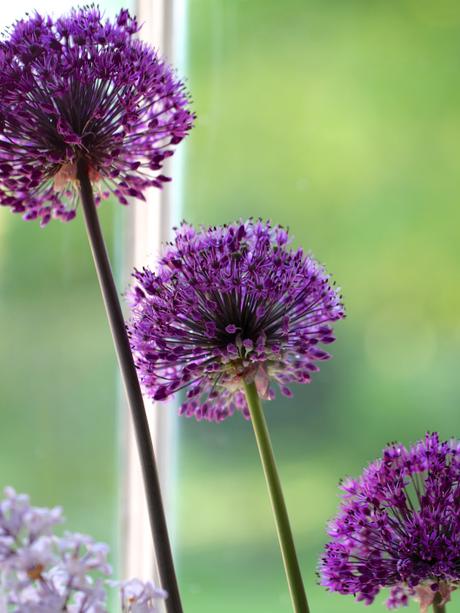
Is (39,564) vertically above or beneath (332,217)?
beneath

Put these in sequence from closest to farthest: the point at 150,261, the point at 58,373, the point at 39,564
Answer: the point at 39,564
the point at 58,373
the point at 150,261

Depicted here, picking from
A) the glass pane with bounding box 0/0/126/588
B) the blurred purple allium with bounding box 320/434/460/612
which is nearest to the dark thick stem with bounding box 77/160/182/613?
the blurred purple allium with bounding box 320/434/460/612

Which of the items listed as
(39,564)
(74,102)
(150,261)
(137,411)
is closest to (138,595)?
(39,564)

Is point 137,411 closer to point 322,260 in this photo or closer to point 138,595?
point 138,595

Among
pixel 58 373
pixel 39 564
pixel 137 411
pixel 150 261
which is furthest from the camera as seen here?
pixel 150 261

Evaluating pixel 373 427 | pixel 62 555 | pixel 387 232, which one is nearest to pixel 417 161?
pixel 387 232

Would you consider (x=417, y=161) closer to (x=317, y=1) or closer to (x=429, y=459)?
(x=317, y=1)

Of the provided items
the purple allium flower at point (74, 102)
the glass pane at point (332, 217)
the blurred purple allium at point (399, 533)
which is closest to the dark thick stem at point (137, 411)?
the purple allium flower at point (74, 102)
